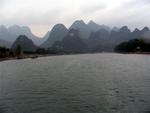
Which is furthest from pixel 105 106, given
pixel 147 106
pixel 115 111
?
pixel 147 106

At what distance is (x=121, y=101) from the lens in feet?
133

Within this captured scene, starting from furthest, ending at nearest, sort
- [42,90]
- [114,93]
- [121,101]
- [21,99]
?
[42,90], [114,93], [21,99], [121,101]

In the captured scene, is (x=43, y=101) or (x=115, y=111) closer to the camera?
(x=115, y=111)

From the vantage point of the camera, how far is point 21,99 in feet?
144

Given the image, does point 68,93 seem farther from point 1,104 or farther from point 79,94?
point 1,104

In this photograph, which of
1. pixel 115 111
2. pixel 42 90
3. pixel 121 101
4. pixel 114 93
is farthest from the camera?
pixel 42 90

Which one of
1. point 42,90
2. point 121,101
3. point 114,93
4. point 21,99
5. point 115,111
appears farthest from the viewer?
point 42,90

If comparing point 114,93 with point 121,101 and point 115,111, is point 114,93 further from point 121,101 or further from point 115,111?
point 115,111

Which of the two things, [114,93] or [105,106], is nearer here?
[105,106]

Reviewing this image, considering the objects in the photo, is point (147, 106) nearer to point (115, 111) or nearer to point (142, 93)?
point (115, 111)

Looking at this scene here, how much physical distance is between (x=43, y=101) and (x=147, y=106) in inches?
577

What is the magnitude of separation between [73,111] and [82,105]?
306cm

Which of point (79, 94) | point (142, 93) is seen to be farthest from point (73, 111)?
point (142, 93)

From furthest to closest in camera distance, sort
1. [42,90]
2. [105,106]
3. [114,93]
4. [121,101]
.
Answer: [42,90]
[114,93]
[121,101]
[105,106]
